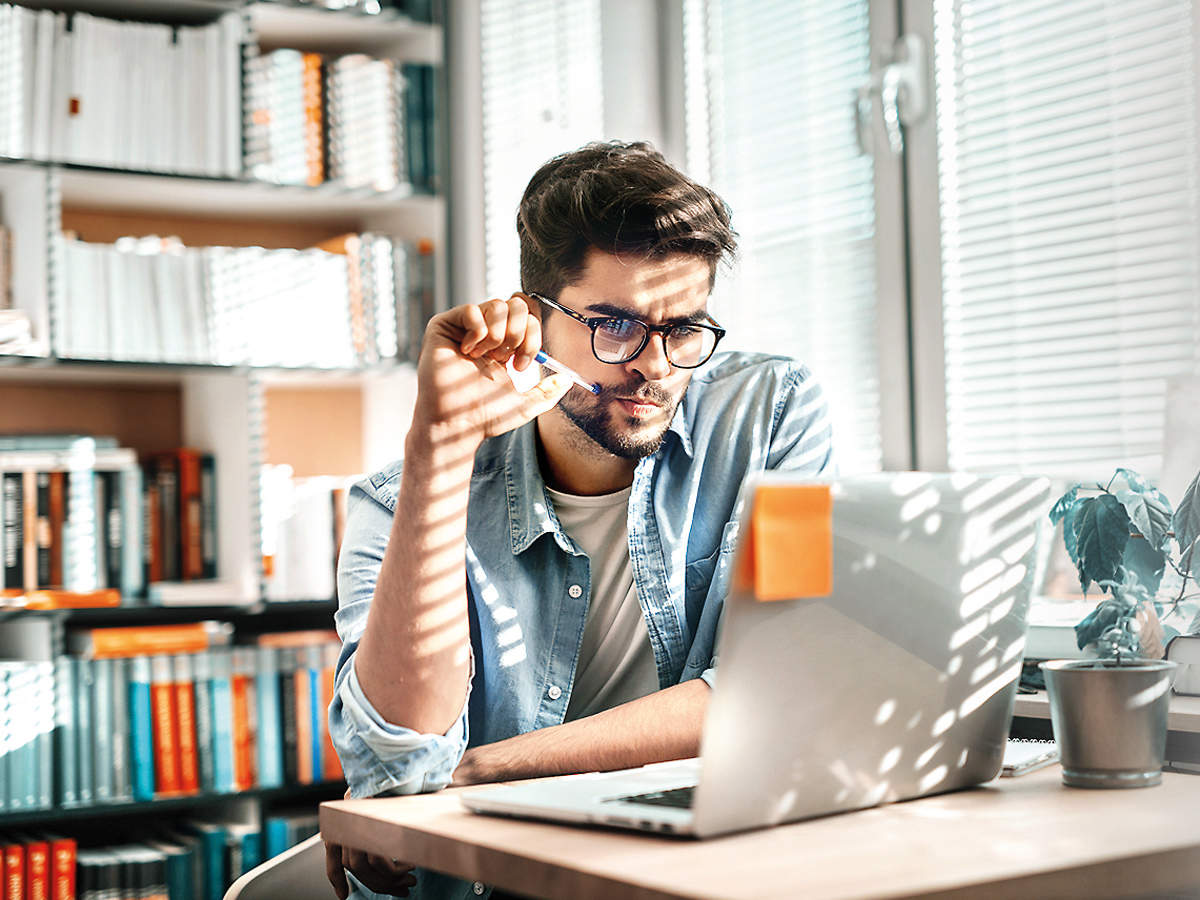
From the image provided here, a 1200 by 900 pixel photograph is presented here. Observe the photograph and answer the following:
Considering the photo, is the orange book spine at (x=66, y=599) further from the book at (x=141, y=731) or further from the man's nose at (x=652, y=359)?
the man's nose at (x=652, y=359)

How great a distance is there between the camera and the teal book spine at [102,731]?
235 centimetres

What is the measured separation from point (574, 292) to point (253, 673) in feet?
4.33

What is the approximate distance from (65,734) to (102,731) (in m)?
0.07

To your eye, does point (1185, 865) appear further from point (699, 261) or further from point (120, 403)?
point (120, 403)

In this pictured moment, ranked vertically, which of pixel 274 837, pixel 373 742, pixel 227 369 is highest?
pixel 227 369

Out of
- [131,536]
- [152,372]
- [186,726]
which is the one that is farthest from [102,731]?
[152,372]

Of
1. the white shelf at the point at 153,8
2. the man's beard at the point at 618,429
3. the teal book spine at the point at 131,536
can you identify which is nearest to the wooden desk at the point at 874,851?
the man's beard at the point at 618,429

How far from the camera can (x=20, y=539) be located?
237 centimetres

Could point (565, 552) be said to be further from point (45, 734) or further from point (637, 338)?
point (45, 734)

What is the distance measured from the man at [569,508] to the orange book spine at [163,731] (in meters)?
1.09

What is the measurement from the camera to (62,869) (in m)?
2.28

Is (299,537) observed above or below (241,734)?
above

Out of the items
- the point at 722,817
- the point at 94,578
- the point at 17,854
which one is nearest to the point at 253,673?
the point at 94,578

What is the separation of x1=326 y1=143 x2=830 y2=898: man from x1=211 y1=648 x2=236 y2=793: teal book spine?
1.10 meters
